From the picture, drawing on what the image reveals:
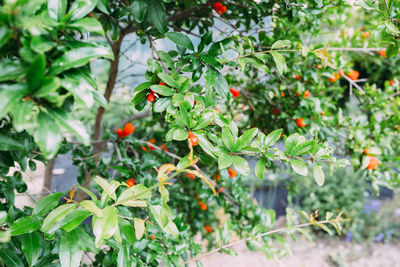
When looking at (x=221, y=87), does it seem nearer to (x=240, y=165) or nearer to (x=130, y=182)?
(x=240, y=165)

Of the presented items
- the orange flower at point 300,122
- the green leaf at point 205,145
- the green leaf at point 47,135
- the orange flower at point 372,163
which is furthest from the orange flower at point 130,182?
the orange flower at point 372,163

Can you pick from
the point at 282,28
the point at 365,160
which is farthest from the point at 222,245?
the point at 282,28

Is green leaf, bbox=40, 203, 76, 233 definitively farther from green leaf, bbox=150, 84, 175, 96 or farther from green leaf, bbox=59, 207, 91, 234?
green leaf, bbox=150, 84, 175, 96

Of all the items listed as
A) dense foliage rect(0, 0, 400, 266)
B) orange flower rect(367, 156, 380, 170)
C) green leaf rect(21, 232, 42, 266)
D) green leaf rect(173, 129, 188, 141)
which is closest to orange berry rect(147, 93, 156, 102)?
dense foliage rect(0, 0, 400, 266)

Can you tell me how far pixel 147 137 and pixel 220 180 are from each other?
0.41 metres

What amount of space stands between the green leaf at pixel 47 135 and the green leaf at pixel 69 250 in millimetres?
239

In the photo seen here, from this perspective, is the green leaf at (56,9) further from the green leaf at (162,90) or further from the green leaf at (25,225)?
the green leaf at (25,225)

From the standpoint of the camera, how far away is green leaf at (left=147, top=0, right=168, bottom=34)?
56cm

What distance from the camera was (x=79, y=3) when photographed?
0.39 m

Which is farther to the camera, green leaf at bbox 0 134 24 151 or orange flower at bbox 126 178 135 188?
orange flower at bbox 126 178 135 188

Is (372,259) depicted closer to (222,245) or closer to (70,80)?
(222,245)

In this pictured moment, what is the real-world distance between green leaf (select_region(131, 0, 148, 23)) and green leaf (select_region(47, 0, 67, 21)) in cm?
17

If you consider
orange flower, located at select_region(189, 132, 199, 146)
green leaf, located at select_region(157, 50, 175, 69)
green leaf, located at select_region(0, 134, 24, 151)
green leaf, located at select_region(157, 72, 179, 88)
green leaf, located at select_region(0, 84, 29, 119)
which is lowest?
orange flower, located at select_region(189, 132, 199, 146)

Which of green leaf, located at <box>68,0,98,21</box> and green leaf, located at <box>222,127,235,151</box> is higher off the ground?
green leaf, located at <box>68,0,98,21</box>
